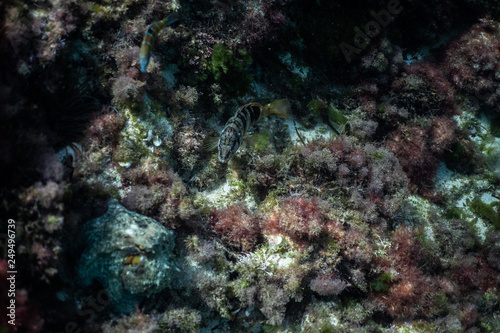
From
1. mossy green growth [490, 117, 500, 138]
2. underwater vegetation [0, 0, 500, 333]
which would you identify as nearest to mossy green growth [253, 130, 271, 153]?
underwater vegetation [0, 0, 500, 333]

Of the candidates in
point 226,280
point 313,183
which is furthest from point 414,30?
point 226,280

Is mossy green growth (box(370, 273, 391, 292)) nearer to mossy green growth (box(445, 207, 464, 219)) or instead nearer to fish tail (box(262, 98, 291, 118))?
mossy green growth (box(445, 207, 464, 219))

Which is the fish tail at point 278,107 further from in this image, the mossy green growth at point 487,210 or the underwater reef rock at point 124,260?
the mossy green growth at point 487,210

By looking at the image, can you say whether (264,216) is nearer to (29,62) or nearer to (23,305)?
(23,305)

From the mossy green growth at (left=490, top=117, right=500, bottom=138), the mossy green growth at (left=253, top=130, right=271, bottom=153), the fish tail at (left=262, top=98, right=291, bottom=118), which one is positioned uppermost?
the mossy green growth at (left=490, top=117, right=500, bottom=138)

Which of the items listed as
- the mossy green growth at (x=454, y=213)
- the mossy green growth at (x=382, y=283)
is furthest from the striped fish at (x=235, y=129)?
the mossy green growth at (x=454, y=213)

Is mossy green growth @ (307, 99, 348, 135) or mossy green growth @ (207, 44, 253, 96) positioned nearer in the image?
mossy green growth @ (207, 44, 253, 96)
